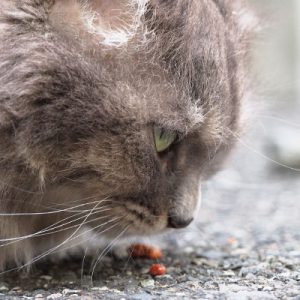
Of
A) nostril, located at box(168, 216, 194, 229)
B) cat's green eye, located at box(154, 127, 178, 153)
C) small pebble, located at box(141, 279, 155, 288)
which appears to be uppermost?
cat's green eye, located at box(154, 127, 178, 153)

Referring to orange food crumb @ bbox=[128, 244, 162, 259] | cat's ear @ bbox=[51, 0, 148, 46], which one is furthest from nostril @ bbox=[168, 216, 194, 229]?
cat's ear @ bbox=[51, 0, 148, 46]

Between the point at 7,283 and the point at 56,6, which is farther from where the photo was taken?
the point at 7,283

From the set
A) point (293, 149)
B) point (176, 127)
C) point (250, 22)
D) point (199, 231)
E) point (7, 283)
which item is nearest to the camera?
point (176, 127)

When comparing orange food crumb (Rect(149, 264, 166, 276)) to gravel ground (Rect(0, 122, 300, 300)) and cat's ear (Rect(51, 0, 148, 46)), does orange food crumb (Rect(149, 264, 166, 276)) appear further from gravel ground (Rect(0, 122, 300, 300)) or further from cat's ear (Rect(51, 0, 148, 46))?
cat's ear (Rect(51, 0, 148, 46))

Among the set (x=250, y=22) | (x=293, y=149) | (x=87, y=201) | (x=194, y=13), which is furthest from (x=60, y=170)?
(x=293, y=149)

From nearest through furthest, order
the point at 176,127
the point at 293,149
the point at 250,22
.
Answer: the point at 176,127 → the point at 250,22 → the point at 293,149

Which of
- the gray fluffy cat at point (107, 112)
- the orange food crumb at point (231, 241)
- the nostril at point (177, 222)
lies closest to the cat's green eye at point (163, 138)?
the gray fluffy cat at point (107, 112)

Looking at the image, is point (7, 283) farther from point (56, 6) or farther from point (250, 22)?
point (250, 22)

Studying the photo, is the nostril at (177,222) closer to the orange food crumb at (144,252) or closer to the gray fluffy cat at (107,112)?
the gray fluffy cat at (107,112)
